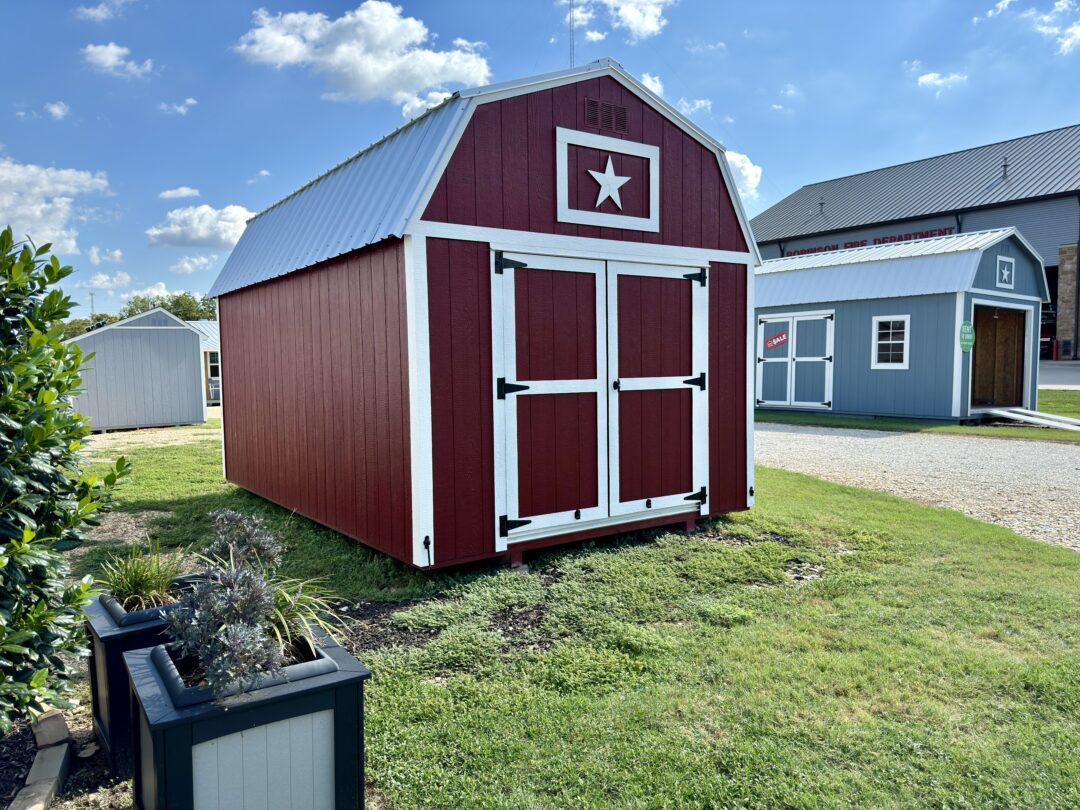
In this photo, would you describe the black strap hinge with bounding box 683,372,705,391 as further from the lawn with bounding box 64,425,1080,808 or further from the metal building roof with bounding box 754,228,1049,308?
the metal building roof with bounding box 754,228,1049,308

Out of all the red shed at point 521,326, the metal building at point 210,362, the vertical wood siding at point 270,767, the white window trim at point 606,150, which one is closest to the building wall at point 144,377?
the metal building at point 210,362

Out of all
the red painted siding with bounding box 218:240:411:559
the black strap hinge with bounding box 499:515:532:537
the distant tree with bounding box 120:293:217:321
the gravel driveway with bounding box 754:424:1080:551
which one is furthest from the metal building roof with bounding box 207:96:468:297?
the distant tree with bounding box 120:293:217:321

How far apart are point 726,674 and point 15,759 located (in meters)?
2.74

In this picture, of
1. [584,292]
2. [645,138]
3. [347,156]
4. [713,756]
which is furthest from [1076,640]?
[347,156]

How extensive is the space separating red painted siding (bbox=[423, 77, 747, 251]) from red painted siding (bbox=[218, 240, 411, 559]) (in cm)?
64

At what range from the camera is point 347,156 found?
20.2 feet

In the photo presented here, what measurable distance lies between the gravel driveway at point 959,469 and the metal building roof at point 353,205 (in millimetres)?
5341

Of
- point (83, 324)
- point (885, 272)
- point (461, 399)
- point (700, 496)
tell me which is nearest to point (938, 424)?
point (885, 272)

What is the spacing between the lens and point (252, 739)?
2021mm

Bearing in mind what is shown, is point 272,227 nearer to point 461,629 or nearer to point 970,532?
point 461,629

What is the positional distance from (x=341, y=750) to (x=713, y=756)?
1.26m

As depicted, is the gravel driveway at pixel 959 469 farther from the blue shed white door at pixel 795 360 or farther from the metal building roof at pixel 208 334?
the metal building roof at pixel 208 334

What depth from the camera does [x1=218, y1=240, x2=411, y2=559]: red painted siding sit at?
473 centimetres

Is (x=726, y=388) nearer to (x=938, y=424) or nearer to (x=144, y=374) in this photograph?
(x=938, y=424)
